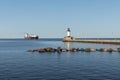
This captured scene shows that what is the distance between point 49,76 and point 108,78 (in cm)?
900

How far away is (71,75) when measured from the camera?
3784 centimetres

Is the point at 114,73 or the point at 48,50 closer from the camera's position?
the point at 114,73

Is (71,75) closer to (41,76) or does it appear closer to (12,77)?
(41,76)

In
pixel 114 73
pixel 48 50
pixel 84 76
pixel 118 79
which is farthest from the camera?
pixel 48 50

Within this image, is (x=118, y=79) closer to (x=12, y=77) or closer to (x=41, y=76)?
(x=41, y=76)

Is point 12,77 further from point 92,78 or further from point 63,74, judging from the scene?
point 92,78

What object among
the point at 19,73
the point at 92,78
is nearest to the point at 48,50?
the point at 19,73

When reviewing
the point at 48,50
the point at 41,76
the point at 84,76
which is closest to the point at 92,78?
the point at 84,76

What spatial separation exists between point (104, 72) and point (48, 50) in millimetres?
49540

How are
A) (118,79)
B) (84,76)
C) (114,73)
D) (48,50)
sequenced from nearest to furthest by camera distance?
1. (118,79)
2. (84,76)
3. (114,73)
4. (48,50)

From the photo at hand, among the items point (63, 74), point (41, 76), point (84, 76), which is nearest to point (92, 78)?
point (84, 76)

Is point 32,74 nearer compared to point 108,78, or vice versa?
point 108,78

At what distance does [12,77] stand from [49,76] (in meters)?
5.65

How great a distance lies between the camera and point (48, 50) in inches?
3482
